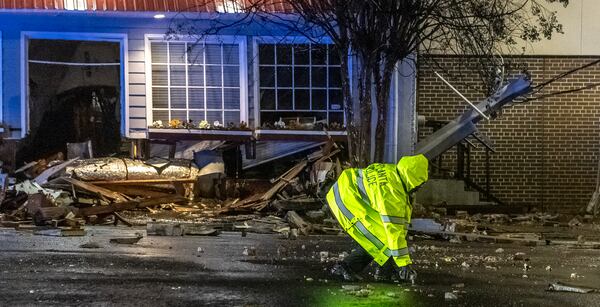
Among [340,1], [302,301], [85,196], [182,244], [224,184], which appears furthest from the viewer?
[224,184]

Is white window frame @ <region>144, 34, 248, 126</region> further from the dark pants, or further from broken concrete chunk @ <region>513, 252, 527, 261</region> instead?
the dark pants

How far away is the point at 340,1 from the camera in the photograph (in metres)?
11.0

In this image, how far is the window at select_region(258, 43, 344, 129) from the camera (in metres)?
15.2

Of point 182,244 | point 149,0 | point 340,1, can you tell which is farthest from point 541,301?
point 149,0

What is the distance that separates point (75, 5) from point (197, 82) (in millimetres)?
3050

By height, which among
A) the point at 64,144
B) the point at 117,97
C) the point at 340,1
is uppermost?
the point at 340,1

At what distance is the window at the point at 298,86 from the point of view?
15172 mm

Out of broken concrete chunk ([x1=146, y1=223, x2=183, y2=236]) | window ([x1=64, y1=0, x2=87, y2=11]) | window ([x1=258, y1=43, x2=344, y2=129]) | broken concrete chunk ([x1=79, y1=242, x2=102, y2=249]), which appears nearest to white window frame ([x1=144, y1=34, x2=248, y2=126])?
window ([x1=258, y1=43, x2=344, y2=129])

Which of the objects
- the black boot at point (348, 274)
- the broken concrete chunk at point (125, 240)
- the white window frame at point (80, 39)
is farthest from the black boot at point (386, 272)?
the white window frame at point (80, 39)

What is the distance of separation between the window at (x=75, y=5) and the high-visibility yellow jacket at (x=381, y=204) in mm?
8307

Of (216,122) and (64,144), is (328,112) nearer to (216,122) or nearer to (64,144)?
(216,122)

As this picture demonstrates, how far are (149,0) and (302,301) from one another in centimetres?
883

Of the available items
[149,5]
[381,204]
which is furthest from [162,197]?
[381,204]

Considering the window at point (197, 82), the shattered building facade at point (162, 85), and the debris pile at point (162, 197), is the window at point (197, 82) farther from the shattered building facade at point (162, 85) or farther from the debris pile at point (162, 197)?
the debris pile at point (162, 197)
